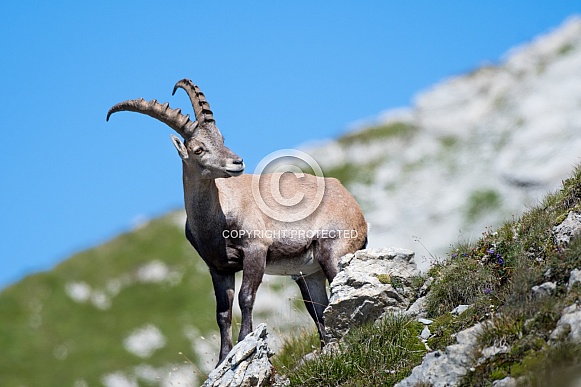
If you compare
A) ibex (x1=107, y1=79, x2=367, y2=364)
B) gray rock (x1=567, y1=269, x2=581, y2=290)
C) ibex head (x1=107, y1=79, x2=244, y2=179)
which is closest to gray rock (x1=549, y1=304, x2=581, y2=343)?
gray rock (x1=567, y1=269, x2=581, y2=290)

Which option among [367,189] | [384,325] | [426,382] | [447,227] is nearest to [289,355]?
[384,325]

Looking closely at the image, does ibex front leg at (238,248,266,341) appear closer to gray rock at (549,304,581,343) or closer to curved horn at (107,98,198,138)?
curved horn at (107,98,198,138)

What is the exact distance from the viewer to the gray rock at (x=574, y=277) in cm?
1002

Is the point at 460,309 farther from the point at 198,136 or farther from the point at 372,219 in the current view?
the point at 372,219

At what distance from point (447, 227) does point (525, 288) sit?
40205 millimetres

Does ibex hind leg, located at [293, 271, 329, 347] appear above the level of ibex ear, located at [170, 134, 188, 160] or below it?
below

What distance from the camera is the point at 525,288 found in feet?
34.3

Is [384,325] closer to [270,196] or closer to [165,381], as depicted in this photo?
[270,196]

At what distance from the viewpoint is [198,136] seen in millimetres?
14242

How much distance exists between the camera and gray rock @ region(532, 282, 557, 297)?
10188 millimetres

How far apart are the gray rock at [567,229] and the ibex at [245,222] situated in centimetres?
445

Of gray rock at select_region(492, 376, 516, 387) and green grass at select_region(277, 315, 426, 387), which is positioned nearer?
gray rock at select_region(492, 376, 516, 387)

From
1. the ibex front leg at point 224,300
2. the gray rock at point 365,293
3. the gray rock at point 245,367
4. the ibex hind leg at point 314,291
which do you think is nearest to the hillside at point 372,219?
the ibex hind leg at point 314,291

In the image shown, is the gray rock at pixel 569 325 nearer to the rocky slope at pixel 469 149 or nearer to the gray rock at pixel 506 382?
the gray rock at pixel 506 382
